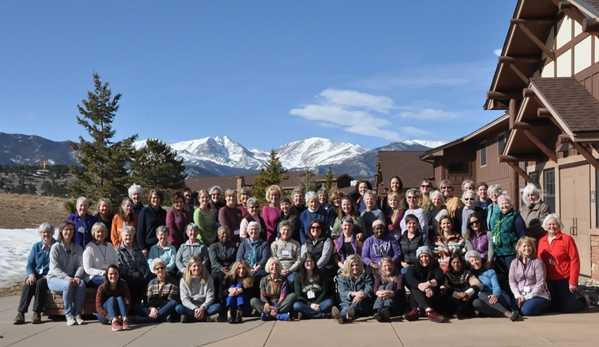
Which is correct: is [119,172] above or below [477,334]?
above

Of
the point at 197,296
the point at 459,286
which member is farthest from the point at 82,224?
the point at 459,286

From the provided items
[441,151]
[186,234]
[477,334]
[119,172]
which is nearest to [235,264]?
[186,234]

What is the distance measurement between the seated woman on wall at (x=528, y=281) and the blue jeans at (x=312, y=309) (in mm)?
2663

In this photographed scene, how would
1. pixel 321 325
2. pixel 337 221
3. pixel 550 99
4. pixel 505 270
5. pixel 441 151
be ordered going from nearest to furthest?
pixel 321 325 → pixel 505 270 → pixel 337 221 → pixel 550 99 → pixel 441 151

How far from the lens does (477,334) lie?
24.5 feet

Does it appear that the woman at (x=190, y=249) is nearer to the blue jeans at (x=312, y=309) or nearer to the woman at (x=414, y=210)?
the blue jeans at (x=312, y=309)

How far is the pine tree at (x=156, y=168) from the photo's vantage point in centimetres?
4928

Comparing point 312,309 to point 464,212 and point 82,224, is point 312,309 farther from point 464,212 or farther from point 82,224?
point 82,224

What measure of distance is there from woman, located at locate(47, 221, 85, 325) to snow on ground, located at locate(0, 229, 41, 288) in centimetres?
510

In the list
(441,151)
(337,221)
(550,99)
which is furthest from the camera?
(441,151)

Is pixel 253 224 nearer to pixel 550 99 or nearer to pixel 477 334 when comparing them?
pixel 477 334

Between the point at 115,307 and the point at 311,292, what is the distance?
2810 mm

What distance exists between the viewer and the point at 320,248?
9258 mm

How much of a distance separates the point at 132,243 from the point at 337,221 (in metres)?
3.24
